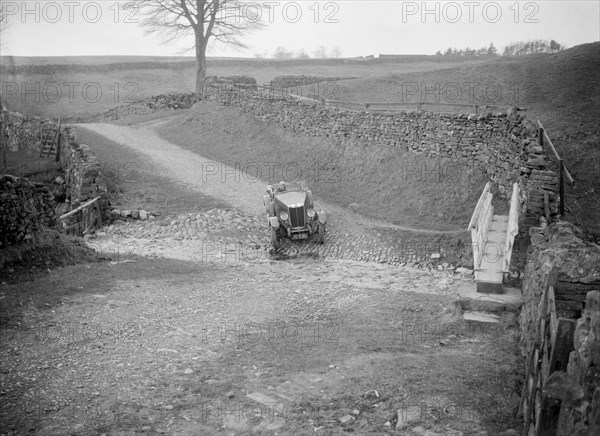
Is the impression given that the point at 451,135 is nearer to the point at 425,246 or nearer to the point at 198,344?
the point at 425,246

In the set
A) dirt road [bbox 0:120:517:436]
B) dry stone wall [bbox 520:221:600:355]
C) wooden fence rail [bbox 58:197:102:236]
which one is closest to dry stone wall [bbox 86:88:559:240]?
dirt road [bbox 0:120:517:436]

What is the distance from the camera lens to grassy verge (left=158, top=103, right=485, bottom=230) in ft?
57.3

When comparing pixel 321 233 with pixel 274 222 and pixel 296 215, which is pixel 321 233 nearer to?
pixel 296 215

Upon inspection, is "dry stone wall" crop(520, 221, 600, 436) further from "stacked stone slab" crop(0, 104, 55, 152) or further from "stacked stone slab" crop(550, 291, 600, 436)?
"stacked stone slab" crop(0, 104, 55, 152)

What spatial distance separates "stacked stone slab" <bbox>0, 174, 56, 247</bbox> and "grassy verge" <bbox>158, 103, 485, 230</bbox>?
9.56 meters

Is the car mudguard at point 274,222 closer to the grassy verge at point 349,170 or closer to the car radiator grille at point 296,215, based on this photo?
the car radiator grille at point 296,215

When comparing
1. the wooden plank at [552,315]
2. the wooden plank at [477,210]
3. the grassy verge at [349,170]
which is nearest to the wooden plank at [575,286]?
the wooden plank at [552,315]

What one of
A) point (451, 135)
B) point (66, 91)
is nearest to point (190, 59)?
point (66, 91)

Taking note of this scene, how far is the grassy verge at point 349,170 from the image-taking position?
57.3 ft

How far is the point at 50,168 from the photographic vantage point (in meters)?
29.8

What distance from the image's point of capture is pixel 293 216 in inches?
636

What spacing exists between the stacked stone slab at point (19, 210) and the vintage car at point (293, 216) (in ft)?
19.1

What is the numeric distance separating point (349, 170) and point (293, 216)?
5978mm

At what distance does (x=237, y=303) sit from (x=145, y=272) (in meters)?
3.00
